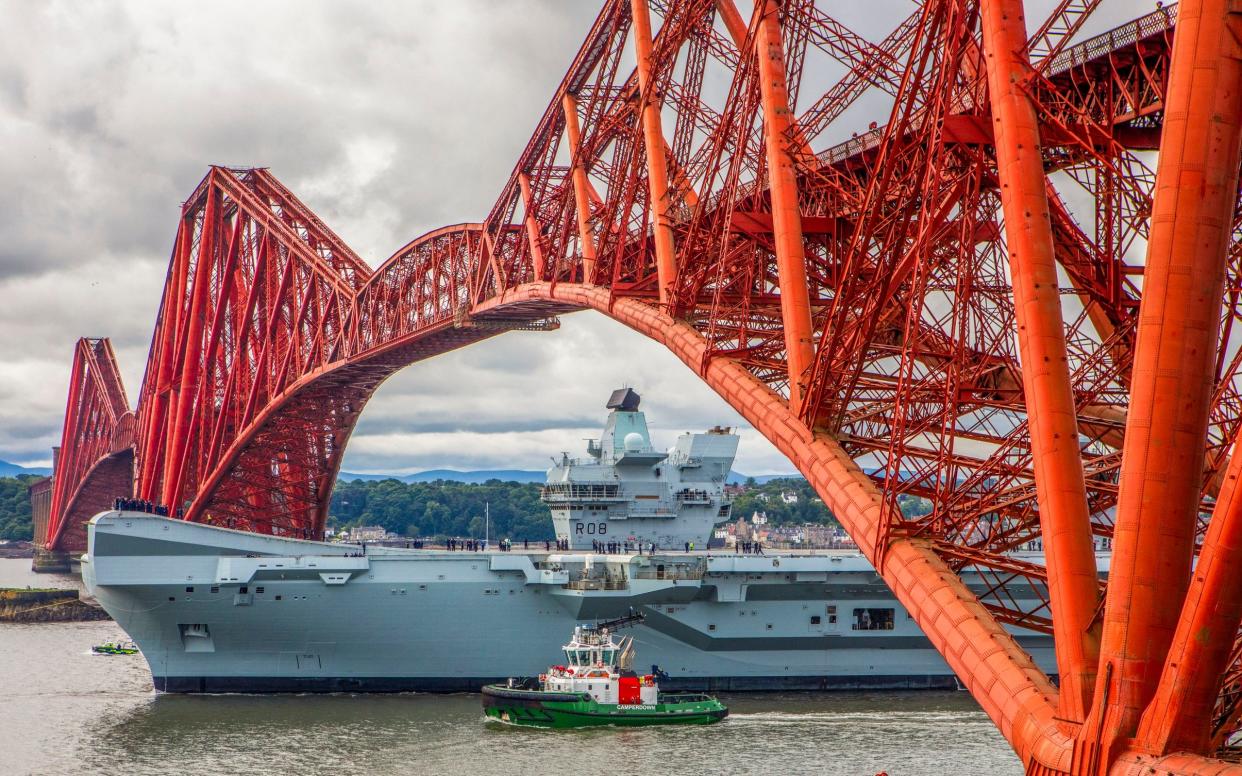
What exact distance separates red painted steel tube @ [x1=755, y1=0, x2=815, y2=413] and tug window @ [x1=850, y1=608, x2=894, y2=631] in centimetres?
3199

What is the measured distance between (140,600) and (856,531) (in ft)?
118

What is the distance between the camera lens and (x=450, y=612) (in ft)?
144

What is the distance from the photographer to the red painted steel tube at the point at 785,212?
624 inches

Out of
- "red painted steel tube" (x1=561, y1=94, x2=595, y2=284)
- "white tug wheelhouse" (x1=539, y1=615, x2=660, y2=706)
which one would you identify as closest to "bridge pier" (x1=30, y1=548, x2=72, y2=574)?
"white tug wheelhouse" (x1=539, y1=615, x2=660, y2=706)

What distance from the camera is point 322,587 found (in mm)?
43750

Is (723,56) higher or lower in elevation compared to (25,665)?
higher

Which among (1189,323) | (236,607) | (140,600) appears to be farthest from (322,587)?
(1189,323)

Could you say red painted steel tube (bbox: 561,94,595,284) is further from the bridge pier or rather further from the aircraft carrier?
the bridge pier

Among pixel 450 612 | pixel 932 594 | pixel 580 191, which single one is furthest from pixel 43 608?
pixel 932 594

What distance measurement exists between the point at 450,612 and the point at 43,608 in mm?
48110

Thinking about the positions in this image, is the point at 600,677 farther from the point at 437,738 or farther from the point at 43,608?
the point at 43,608

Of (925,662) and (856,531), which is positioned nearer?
(856,531)

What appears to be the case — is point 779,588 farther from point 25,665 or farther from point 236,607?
point 25,665

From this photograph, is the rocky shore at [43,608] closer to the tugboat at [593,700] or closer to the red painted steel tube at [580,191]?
the tugboat at [593,700]
